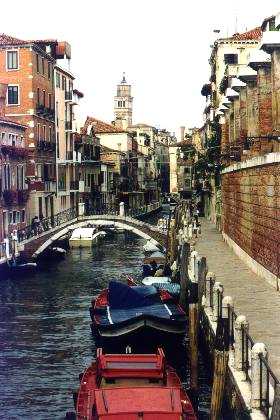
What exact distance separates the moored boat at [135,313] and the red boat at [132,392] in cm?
352

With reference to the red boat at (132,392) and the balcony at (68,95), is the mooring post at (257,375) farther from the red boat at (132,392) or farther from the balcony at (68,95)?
the balcony at (68,95)

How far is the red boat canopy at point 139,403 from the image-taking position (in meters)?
9.99

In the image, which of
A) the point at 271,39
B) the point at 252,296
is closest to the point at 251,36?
the point at 271,39

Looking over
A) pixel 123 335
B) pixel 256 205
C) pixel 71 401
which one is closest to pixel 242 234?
pixel 256 205


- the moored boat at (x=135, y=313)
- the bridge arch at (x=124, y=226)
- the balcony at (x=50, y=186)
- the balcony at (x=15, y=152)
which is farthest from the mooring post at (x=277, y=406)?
the balcony at (x=50, y=186)

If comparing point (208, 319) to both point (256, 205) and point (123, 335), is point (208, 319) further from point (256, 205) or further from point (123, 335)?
point (256, 205)

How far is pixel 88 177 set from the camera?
199 feet

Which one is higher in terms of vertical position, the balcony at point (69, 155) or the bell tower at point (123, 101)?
the bell tower at point (123, 101)

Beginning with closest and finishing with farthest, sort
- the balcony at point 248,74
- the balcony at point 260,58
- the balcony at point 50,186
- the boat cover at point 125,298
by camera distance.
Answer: the balcony at point 260,58 → the boat cover at point 125,298 → the balcony at point 248,74 → the balcony at point 50,186

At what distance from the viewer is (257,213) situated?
2078cm

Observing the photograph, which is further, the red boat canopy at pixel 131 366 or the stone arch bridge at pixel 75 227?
the stone arch bridge at pixel 75 227

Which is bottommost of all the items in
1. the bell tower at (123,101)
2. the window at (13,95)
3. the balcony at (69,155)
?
the balcony at (69,155)

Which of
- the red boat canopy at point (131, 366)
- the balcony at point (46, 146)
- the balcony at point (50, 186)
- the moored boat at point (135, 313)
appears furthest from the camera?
the balcony at point (50, 186)

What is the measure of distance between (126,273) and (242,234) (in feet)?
32.9
